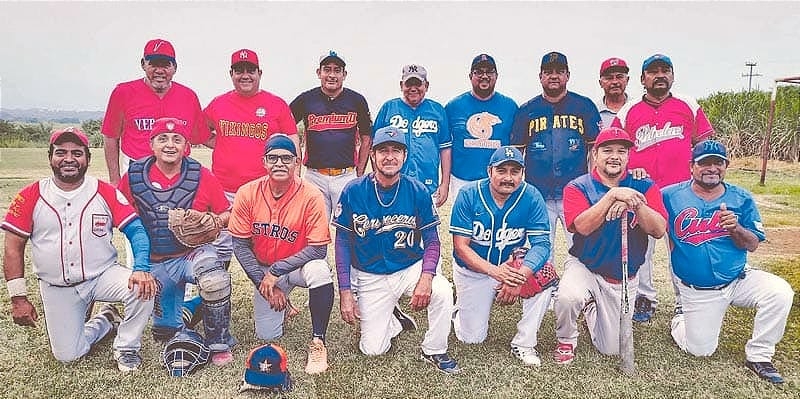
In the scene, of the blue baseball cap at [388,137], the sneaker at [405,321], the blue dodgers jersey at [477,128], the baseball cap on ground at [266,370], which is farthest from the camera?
the blue dodgers jersey at [477,128]

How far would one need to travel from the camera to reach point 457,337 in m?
4.70

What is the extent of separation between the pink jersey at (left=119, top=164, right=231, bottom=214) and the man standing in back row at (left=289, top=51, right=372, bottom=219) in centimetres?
133

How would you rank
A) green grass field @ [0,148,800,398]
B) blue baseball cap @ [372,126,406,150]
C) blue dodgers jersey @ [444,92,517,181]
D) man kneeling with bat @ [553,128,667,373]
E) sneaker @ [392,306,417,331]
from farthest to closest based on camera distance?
blue dodgers jersey @ [444,92,517,181]
sneaker @ [392,306,417,331]
blue baseball cap @ [372,126,406,150]
man kneeling with bat @ [553,128,667,373]
green grass field @ [0,148,800,398]

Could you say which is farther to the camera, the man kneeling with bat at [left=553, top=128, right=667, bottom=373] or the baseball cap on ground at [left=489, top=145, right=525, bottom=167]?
the baseball cap on ground at [left=489, top=145, right=525, bottom=167]

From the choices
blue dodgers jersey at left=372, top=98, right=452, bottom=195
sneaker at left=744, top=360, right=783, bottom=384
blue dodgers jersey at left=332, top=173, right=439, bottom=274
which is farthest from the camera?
blue dodgers jersey at left=372, top=98, right=452, bottom=195

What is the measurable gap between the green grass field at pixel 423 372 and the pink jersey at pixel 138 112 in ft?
5.32

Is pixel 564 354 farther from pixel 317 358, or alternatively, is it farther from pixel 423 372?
pixel 317 358

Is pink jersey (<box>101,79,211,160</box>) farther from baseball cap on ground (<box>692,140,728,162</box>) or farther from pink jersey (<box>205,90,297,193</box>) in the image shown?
baseball cap on ground (<box>692,140,728,162</box>)

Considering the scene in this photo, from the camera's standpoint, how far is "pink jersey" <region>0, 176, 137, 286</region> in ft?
13.2

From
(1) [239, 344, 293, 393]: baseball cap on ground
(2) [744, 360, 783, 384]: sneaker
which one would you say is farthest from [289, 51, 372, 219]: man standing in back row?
(2) [744, 360, 783, 384]: sneaker

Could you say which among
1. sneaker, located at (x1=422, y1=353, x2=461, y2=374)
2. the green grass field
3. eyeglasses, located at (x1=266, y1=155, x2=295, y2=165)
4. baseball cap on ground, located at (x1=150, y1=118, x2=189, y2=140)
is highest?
baseball cap on ground, located at (x1=150, y1=118, x2=189, y2=140)

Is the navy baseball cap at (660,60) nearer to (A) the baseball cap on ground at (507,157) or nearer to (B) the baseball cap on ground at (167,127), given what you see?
(A) the baseball cap on ground at (507,157)

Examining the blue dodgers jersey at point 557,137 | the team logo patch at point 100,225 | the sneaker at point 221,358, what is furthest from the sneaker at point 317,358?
the blue dodgers jersey at point 557,137

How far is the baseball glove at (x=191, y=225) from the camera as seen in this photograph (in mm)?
4266
